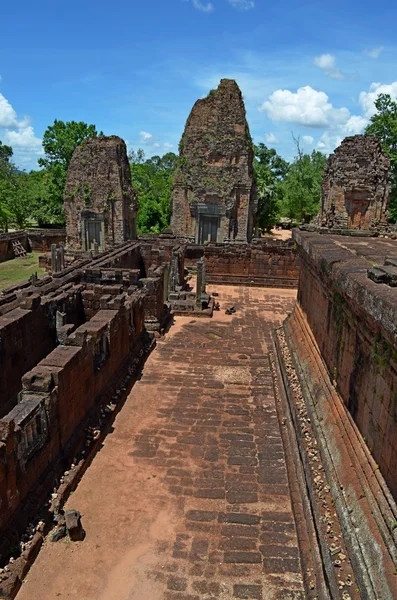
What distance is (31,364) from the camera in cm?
862

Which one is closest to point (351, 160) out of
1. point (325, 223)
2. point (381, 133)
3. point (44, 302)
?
point (325, 223)

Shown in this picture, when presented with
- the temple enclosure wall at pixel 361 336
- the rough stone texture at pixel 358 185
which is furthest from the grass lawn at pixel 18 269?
the temple enclosure wall at pixel 361 336

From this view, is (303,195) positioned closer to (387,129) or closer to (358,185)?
(387,129)

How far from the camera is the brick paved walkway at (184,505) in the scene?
4422mm

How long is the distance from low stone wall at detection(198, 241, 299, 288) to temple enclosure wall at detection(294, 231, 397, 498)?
440 inches

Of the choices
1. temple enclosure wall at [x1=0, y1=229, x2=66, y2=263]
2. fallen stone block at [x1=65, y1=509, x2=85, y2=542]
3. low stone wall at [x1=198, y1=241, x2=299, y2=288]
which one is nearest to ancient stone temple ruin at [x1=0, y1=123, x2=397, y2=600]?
fallen stone block at [x1=65, y1=509, x2=85, y2=542]

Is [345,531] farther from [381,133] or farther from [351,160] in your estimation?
[381,133]

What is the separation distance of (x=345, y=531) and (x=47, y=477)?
3557mm

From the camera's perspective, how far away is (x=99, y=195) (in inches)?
1022

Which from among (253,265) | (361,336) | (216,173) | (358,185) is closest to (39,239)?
(216,173)

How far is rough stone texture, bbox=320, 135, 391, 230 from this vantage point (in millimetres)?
22197

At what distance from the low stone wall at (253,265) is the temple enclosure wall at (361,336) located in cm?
1118

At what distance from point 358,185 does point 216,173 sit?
771 cm

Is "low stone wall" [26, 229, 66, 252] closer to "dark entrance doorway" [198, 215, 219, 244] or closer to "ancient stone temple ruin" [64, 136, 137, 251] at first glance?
"ancient stone temple ruin" [64, 136, 137, 251]
